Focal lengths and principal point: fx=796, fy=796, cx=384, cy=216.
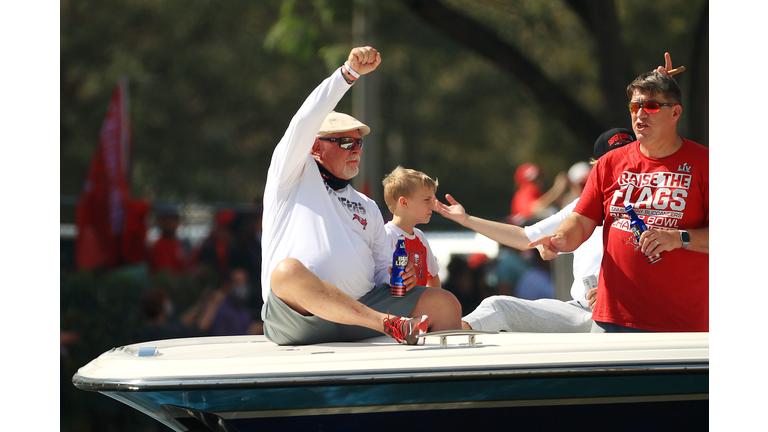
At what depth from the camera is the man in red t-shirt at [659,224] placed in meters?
3.18

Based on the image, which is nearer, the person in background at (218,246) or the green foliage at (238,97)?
the person in background at (218,246)

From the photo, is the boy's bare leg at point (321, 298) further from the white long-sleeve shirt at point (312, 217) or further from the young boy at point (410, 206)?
the young boy at point (410, 206)

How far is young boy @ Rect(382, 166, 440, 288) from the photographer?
3740 millimetres

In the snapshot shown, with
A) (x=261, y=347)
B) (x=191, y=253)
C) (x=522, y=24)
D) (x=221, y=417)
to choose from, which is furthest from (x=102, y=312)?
(x=522, y=24)

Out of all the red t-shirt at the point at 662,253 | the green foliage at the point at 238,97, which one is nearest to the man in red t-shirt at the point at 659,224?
the red t-shirt at the point at 662,253

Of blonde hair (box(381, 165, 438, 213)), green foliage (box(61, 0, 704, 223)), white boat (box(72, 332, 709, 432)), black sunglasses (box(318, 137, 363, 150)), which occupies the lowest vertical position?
white boat (box(72, 332, 709, 432))

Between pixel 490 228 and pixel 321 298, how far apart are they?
93 centimetres

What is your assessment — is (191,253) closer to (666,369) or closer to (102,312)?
(102,312)

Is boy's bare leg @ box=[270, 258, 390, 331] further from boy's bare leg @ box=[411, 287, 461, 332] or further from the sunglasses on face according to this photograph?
the sunglasses on face

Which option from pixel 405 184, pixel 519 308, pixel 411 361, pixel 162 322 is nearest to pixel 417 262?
pixel 405 184

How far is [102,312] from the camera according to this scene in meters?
6.71

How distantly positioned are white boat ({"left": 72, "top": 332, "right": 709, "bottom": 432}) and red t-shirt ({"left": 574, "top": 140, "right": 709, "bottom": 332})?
Answer: 376 millimetres

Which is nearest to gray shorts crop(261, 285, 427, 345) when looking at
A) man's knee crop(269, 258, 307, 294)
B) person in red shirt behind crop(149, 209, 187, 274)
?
man's knee crop(269, 258, 307, 294)

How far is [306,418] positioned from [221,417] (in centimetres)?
30
